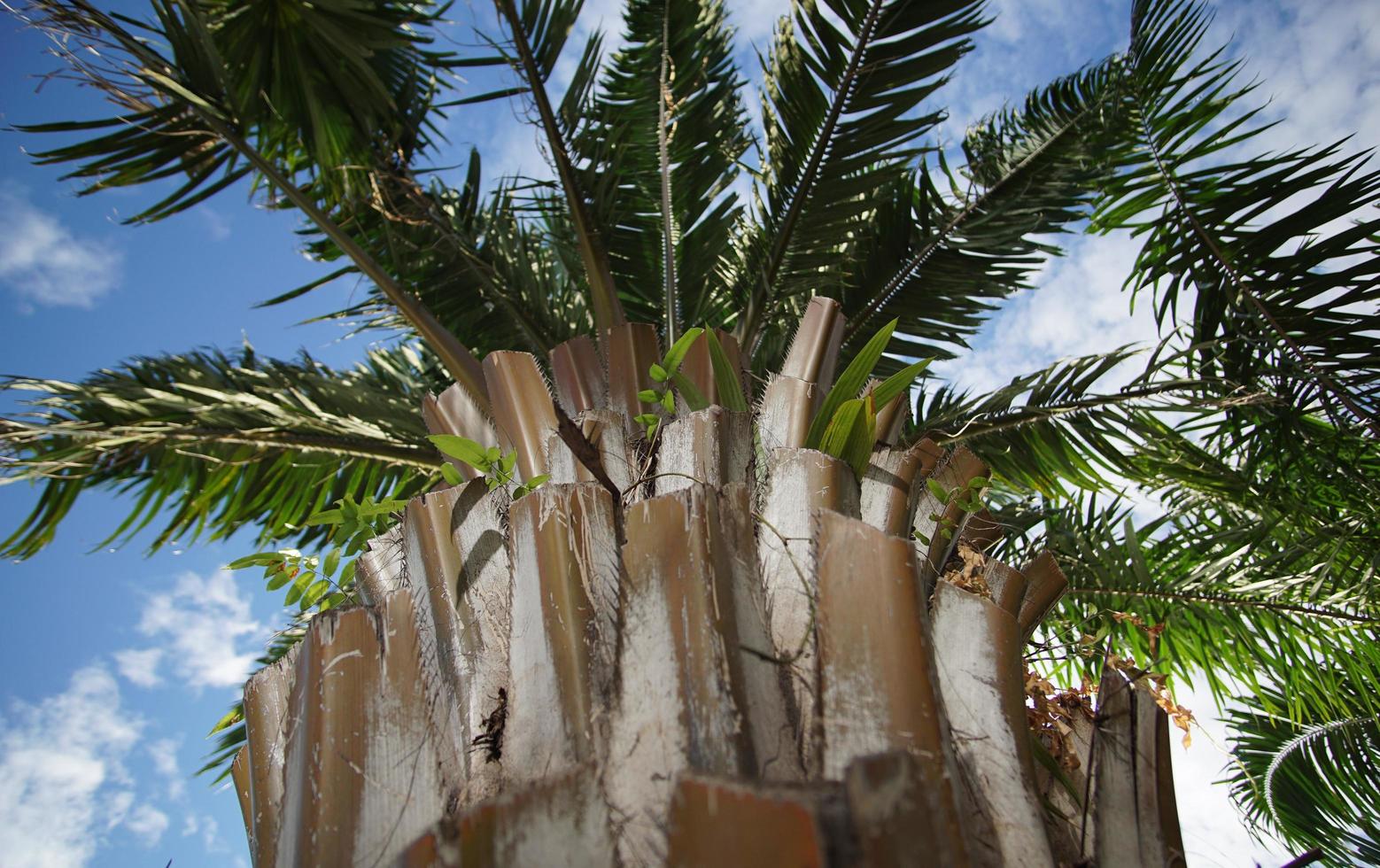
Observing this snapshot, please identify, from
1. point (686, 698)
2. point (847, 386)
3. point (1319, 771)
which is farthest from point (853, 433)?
point (1319, 771)

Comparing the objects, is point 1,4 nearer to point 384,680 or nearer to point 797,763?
point 384,680

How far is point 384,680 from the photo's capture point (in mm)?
1267

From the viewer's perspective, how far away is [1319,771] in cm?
A: 381

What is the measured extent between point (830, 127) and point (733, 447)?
84.6 inches

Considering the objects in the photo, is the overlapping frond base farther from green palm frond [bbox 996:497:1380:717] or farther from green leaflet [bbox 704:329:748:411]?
green palm frond [bbox 996:497:1380:717]

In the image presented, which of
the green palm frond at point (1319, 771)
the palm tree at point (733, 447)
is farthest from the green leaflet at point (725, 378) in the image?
the green palm frond at point (1319, 771)

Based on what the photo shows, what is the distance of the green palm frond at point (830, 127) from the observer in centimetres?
320

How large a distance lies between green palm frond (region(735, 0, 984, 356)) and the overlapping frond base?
6.34 ft

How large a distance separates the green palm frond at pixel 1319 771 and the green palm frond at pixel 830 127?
2.31m

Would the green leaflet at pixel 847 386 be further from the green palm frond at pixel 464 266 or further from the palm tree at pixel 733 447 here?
the green palm frond at pixel 464 266

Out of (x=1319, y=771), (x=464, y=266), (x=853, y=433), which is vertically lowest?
(x=1319, y=771)

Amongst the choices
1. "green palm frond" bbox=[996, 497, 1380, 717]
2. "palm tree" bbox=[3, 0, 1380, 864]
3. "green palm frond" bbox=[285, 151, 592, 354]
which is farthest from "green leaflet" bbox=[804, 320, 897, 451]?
"green palm frond" bbox=[285, 151, 592, 354]

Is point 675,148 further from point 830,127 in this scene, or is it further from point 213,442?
point 213,442

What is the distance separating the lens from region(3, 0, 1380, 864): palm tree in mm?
1162
